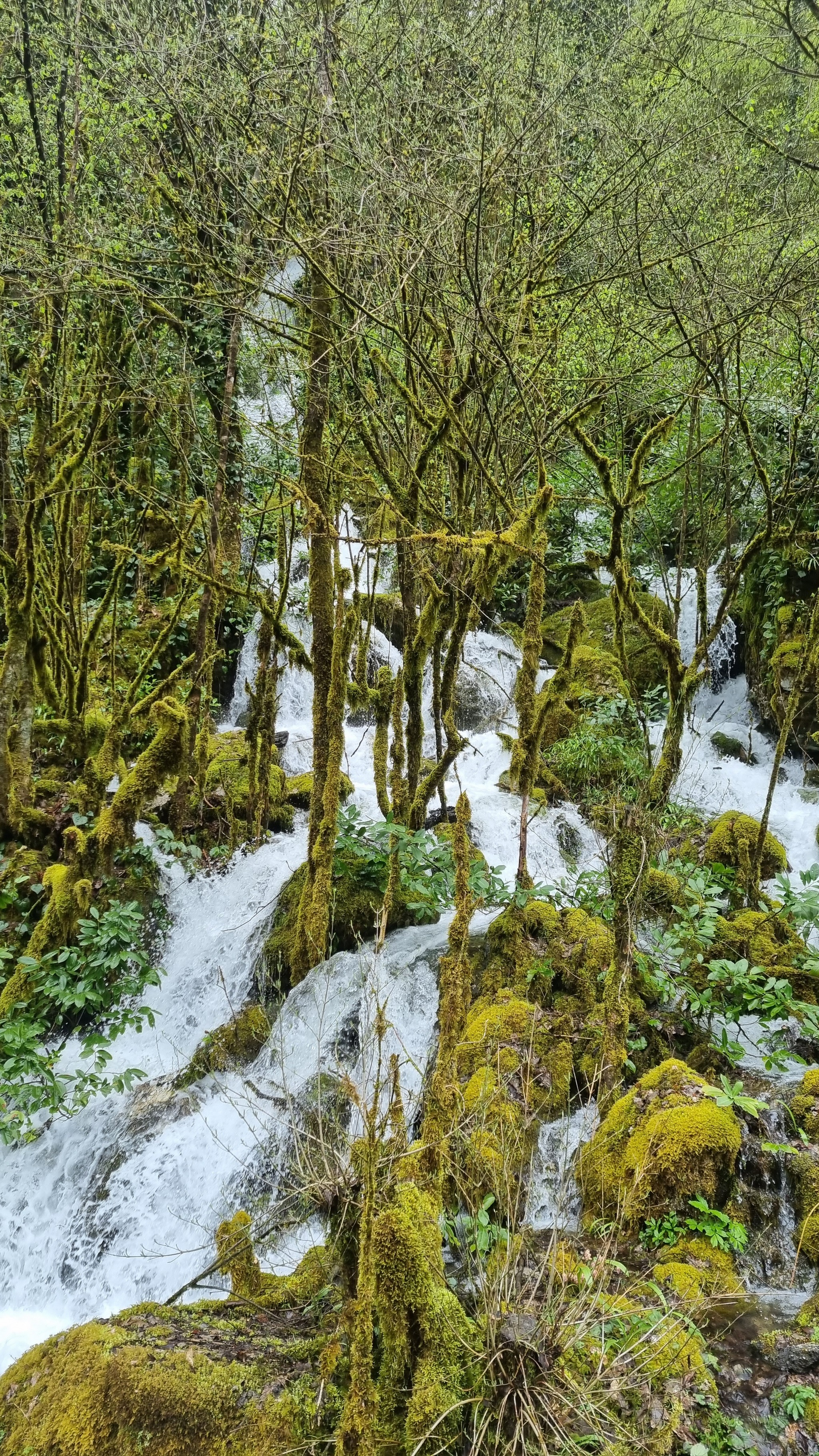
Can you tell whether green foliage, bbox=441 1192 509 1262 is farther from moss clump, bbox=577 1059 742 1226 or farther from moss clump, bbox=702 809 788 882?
moss clump, bbox=702 809 788 882

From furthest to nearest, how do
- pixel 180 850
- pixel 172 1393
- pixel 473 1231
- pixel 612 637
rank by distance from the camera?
pixel 612 637 < pixel 180 850 < pixel 473 1231 < pixel 172 1393

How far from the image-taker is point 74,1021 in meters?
6.36

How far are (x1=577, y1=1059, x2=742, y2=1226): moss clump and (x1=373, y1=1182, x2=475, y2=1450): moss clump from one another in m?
1.27

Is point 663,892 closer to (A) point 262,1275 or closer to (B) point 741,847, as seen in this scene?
(B) point 741,847

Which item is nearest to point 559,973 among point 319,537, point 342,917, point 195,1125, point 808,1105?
point 808,1105

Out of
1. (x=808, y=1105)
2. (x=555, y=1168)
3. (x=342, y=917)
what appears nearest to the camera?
(x=808, y=1105)

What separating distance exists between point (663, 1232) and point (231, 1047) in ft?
11.2

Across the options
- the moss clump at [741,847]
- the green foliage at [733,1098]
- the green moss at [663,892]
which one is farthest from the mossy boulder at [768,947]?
the green foliage at [733,1098]

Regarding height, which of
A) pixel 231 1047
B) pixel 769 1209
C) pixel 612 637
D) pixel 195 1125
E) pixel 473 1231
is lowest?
pixel 195 1125

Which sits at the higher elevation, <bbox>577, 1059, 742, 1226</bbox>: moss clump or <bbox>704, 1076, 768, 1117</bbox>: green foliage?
<bbox>704, 1076, 768, 1117</bbox>: green foliage

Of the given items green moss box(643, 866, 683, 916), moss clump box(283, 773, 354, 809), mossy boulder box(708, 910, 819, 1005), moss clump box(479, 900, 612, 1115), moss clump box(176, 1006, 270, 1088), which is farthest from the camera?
moss clump box(283, 773, 354, 809)

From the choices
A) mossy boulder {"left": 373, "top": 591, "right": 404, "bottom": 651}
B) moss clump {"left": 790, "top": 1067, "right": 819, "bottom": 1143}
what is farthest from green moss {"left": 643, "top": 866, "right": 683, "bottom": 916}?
mossy boulder {"left": 373, "top": 591, "right": 404, "bottom": 651}

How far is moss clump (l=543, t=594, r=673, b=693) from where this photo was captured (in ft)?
38.3

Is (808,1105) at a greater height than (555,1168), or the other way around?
(808,1105)
